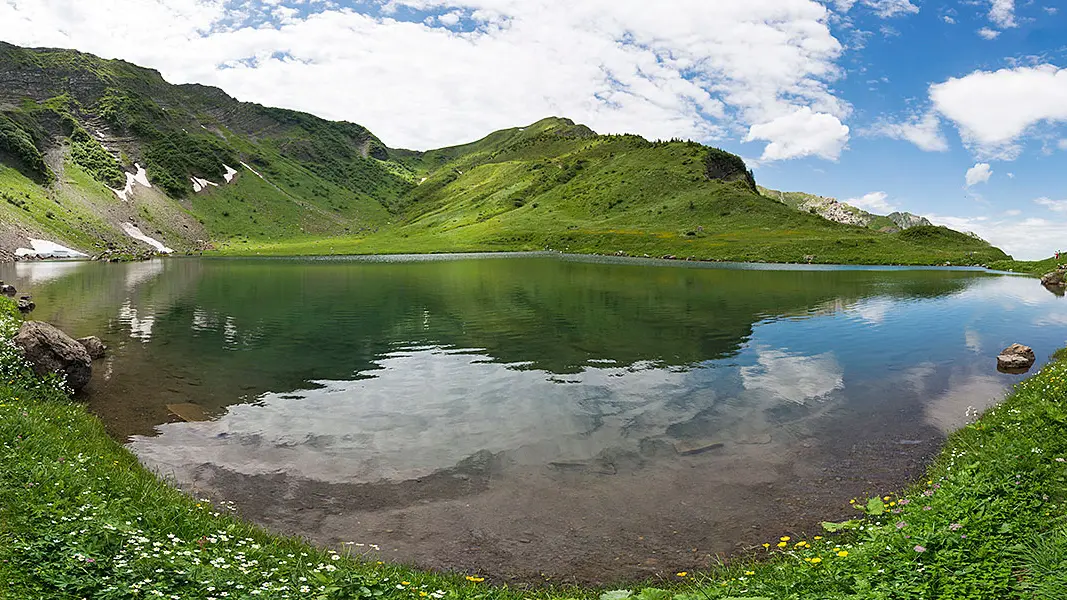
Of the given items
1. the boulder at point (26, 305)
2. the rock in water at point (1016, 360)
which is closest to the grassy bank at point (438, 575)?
the rock in water at point (1016, 360)

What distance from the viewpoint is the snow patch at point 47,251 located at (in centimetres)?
15271

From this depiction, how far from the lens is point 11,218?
160 metres

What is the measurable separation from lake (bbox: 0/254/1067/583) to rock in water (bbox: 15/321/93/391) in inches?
45.1

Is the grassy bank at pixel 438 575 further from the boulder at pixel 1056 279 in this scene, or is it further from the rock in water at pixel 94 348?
the boulder at pixel 1056 279

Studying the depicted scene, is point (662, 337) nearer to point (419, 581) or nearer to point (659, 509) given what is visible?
point (659, 509)

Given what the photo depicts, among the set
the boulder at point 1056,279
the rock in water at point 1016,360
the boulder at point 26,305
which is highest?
the boulder at point 1056,279

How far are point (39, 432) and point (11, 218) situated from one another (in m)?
196

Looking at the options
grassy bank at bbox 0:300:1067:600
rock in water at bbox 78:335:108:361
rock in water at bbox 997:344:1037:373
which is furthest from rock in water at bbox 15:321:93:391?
rock in water at bbox 997:344:1037:373

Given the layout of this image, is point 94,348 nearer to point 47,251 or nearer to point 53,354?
point 53,354

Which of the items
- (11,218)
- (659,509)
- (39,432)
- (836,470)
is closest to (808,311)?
(836,470)

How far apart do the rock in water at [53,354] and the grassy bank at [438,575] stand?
11.9 m

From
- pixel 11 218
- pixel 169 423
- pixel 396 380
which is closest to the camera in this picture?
pixel 169 423

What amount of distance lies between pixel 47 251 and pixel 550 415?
191786 mm

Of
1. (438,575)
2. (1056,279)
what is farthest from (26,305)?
(1056,279)
